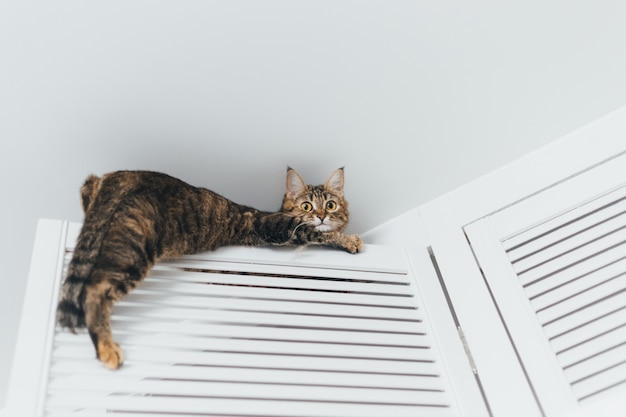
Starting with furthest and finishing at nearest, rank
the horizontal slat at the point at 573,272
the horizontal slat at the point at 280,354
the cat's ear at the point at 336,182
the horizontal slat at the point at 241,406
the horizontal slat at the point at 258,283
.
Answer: the cat's ear at the point at 336,182
the horizontal slat at the point at 573,272
the horizontal slat at the point at 258,283
the horizontal slat at the point at 280,354
the horizontal slat at the point at 241,406

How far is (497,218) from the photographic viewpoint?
165 cm

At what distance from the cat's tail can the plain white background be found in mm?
338

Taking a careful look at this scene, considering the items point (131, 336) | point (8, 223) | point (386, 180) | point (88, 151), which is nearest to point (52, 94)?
point (88, 151)

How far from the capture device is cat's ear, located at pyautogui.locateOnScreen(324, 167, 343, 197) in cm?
171

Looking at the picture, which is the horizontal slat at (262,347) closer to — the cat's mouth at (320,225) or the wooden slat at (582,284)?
the cat's mouth at (320,225)

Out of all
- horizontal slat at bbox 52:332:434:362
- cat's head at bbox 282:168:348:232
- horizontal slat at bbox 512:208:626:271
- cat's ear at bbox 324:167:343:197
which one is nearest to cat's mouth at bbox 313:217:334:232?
cat's head at bbox 282:168:348:232

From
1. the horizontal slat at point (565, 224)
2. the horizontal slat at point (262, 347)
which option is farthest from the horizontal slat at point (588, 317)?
the horizontal slat at point (262, 347)

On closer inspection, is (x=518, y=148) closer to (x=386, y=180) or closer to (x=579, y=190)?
(x=579, y=190)

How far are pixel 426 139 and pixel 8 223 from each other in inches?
50.4

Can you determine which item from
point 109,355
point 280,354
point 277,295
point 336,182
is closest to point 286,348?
point 280,354

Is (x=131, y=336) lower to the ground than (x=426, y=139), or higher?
lower

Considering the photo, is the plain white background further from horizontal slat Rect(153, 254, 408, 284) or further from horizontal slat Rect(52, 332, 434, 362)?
horizontal slat Rect(52, 332, 434, 362)

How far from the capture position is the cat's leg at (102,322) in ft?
3.69

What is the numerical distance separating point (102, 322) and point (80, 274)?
13 cm
